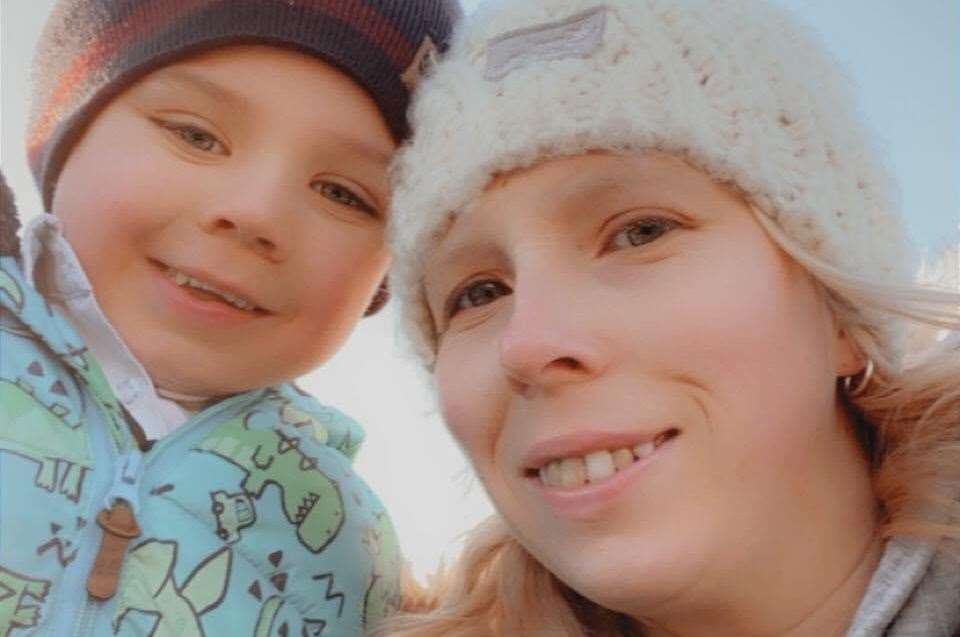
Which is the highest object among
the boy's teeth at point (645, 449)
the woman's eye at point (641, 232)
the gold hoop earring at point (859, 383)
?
the woman's eye at point (641, 232)

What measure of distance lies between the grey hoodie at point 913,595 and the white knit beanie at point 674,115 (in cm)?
26

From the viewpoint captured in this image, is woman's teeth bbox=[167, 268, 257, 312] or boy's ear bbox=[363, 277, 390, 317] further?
boy's ear bbox=[363, 277, 390, 317]

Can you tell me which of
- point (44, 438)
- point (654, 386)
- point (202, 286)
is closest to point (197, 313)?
point (202, 286)

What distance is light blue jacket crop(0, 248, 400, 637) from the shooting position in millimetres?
1153

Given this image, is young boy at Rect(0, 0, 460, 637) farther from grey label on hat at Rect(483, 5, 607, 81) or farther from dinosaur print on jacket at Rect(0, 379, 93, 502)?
grey label on hat at Rect(483, 5, 607, 81)

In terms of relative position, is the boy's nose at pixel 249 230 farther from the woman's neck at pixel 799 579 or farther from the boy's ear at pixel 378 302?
the woman's neck at pixel 799 579

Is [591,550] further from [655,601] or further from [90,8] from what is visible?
[90,8]

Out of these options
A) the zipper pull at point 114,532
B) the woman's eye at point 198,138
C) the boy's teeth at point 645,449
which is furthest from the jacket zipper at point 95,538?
the boy's teeth at point 645,449

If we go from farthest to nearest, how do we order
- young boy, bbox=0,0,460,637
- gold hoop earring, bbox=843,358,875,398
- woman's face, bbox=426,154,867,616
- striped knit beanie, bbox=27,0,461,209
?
striped knit beanie, bbox=27,0,461,209 < gold hoop earring, bbox=843,358,875,398 < young boy, bbox=0,0,460,637 < woman's face, bbox=426,154,867,616

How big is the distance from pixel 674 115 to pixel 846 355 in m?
0.37

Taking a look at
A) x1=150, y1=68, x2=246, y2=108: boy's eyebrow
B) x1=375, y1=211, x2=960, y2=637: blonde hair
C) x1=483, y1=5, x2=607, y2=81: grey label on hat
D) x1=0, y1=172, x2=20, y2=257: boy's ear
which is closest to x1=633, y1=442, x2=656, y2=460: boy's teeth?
x1=375, y1=211, x2=960, y2=637: blonde hair

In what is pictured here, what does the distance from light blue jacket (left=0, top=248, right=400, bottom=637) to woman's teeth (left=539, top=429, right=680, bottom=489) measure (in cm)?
41

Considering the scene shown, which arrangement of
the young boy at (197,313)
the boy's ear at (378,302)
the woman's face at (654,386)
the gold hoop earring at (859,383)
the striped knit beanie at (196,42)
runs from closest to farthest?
1. the woman's face at (654,386)
2. the young boy at (197,313)
3. the gold hoop earring at (859,383)
4. the striped knit beanie at (196,42)
5. the boy's ear at (378,302)

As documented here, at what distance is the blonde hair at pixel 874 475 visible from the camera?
3.92 feet
